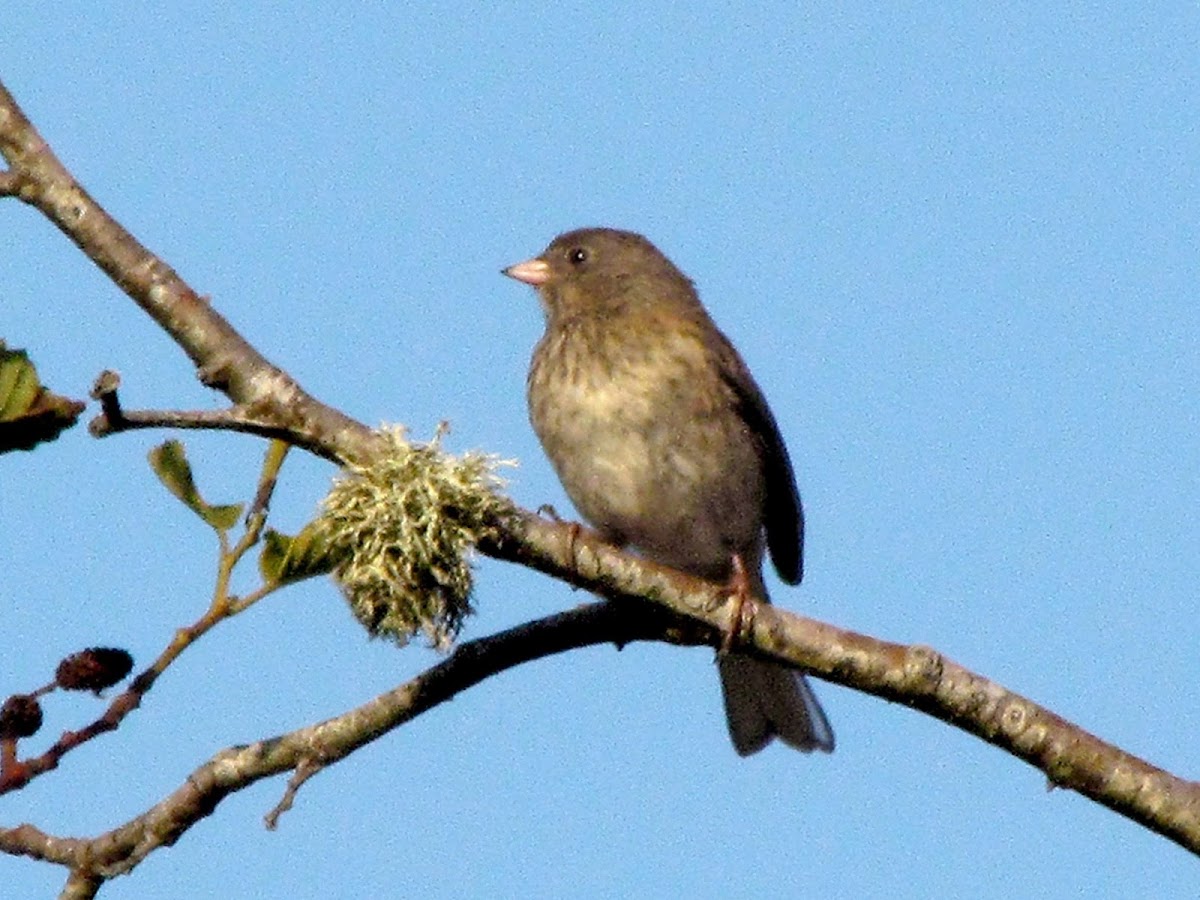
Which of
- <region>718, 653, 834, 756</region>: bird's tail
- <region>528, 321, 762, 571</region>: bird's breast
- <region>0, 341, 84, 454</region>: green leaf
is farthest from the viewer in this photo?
<region>718, 653, 834, 756</region>: bird's tail

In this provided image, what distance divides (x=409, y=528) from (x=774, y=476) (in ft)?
9.43

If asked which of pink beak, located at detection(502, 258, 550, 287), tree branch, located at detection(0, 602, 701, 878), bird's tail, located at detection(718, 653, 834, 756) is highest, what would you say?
pink beak, located at detection(502, 258, 550, 287)

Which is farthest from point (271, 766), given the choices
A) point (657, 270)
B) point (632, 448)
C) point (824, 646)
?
point (657, 270)

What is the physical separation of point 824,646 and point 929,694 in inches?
7.5

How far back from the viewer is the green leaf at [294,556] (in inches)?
104

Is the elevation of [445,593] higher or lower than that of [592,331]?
lower

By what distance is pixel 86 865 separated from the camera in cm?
294

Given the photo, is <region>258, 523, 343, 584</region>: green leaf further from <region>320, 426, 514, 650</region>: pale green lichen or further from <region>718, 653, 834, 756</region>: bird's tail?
<region>718, 653, 834, 756</region>: bird's tail

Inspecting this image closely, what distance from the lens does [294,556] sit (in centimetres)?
269

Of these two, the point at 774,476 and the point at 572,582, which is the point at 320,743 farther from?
the point at 774,476

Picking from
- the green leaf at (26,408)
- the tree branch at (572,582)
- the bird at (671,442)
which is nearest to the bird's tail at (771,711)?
the bird at (671,442)

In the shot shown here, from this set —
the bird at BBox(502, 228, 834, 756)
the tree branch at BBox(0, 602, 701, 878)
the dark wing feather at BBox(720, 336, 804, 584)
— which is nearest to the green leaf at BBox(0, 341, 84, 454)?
the tree branch at BBox(0, 602, 701, 878)

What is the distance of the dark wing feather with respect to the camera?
18.4ft

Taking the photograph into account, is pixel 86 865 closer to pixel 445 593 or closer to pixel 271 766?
pixel 271 766
